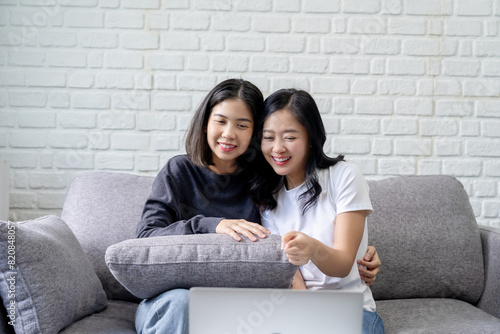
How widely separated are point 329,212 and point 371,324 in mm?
353

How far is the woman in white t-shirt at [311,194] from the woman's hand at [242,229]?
184 millimetres

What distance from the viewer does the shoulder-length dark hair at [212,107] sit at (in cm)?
170

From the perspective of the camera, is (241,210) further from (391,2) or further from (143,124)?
(391,2)

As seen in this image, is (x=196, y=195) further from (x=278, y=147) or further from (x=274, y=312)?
(x=274, y=312)

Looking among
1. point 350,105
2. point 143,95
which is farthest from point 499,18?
point 143,95

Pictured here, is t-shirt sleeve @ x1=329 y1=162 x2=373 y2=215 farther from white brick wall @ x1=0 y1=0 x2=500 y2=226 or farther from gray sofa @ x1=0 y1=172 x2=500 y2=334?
white brick wall @ x1=0 y1=0 x2=500 y2=226

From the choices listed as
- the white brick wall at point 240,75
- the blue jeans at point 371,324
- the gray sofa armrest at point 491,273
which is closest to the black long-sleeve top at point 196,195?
the blue jeans at point 371,324

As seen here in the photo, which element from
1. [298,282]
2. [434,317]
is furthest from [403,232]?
[298,282]

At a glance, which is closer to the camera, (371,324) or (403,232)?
(371,324)

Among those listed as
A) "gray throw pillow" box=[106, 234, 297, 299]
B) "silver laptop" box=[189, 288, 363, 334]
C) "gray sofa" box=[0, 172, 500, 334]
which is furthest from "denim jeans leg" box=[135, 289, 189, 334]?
"gray sofa" box=[0, 172, 500, 334]

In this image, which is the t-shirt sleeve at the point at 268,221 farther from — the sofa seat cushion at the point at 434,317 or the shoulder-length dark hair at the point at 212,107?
the sofa seat cushion at the point at 434,317

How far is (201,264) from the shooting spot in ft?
3.95

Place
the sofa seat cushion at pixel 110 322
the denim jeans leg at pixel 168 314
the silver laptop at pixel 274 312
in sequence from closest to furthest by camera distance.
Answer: the silver laptop at pixel 274 312, the denim jeans leg at pixel 168 314, the sofa seat cushion at pixel 110 322

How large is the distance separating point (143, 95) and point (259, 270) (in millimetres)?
1500
